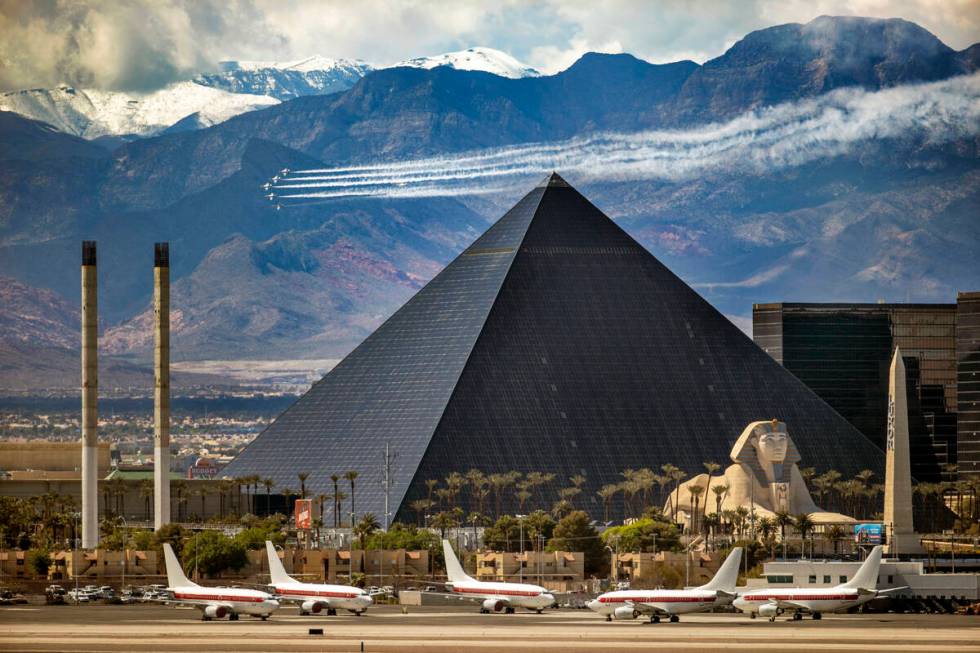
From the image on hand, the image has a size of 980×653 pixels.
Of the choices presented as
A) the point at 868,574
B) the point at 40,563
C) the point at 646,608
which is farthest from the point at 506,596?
the point at 40,563

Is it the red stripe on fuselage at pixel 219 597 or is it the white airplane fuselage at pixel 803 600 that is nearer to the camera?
the red stripe on fuselage at pixel 219 597

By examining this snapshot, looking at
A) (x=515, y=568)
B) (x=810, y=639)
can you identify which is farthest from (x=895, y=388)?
(x=810, y=639)

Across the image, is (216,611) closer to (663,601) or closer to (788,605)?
(663,601)

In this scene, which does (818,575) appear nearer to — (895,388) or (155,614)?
(895,388)

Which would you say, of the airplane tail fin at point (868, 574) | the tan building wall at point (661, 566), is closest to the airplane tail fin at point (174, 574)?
the airplane tail fin at point (868, 574)

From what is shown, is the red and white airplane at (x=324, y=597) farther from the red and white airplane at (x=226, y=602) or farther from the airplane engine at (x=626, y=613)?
the airplane engine at (x=626, y=613)

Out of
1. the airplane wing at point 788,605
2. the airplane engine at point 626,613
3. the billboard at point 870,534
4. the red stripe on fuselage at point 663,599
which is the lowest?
the airplane engine at point 626,613
